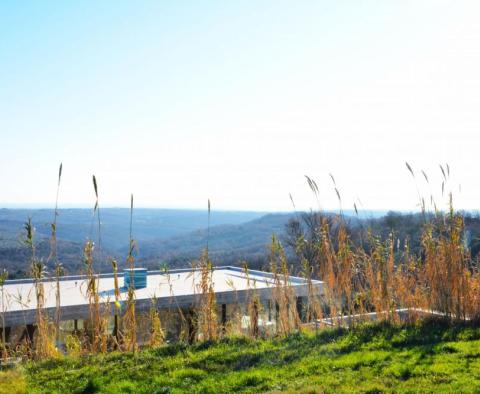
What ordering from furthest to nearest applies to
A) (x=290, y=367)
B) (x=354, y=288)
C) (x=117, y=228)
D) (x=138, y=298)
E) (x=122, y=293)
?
(x=117, y=228), (x=122, y=293), (x=138, y=298), (x=354, y=288), (x=290, y=367)

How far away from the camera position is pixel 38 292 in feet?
12.9

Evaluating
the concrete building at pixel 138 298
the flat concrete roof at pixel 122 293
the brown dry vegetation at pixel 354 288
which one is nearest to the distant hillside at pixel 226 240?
the flat concrete roof at pixel 122 293

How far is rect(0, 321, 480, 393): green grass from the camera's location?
2.87 m

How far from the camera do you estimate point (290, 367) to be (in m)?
3.23

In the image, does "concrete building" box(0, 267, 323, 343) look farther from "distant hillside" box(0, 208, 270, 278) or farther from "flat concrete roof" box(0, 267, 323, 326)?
"distant hillside" box(0, 208, 270, 278)

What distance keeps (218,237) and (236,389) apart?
37.7 meters

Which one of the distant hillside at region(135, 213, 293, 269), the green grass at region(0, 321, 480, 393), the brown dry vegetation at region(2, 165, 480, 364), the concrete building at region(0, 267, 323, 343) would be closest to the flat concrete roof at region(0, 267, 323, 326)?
the concrete building at region(0, 267, 323, 343)

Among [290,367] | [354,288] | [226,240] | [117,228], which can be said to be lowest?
[226,240]

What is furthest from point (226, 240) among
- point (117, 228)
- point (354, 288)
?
point (354, 288)

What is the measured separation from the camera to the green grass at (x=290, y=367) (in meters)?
2.87

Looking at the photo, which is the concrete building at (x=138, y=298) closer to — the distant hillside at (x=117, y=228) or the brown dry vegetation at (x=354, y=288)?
the brown dry vegetation at (x=354, y=288)

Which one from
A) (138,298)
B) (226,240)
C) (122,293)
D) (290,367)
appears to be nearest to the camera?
(290,367)

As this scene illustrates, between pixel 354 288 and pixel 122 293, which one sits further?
pixel 122 293

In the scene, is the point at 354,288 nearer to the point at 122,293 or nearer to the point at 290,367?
the point at 290,367
